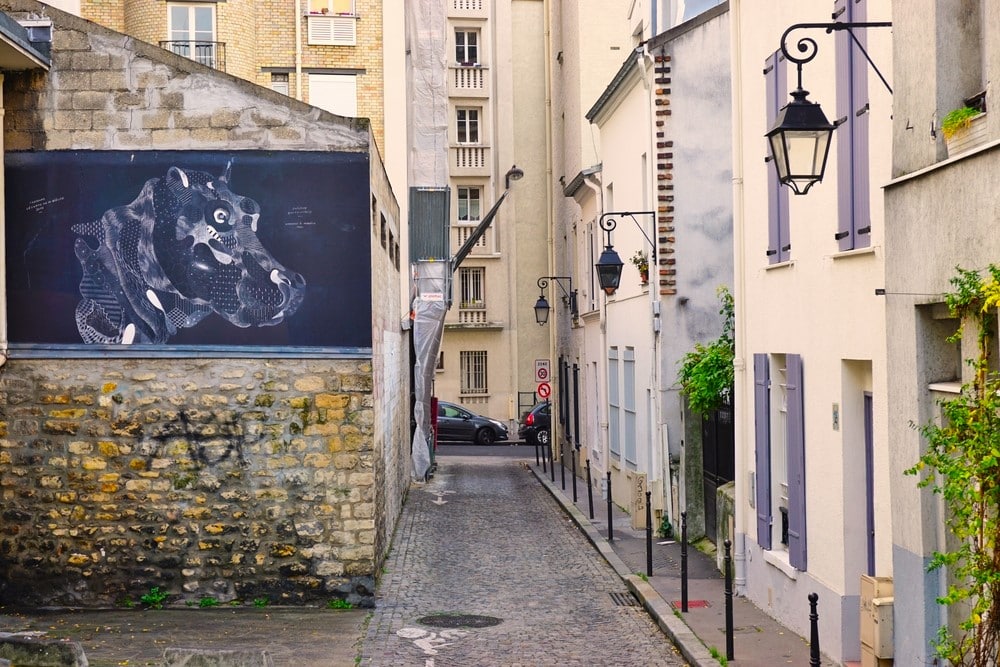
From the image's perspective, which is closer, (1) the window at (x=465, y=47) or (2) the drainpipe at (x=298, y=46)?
(2) the drainpipe at (x=298, y=46)

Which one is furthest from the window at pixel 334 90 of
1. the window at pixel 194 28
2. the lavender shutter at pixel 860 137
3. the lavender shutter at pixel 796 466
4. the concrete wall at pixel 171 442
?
the lavender shutter at pixel 860 137

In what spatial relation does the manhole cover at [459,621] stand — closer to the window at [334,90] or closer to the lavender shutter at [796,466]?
the lavender shutter at [796,466]

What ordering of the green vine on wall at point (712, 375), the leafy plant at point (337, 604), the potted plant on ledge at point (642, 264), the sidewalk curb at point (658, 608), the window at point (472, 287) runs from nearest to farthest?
the sidewalk curb at point (658, 608), the leafy plant at point (337, 604), the green vine on wall at point (712, 375), the potted plant on ledge at point (642, 264), the window at point (472, 287)

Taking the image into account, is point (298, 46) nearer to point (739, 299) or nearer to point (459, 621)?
point (739, 299)

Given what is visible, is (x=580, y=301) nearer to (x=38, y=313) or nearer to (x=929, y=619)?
(x=38, y=313)

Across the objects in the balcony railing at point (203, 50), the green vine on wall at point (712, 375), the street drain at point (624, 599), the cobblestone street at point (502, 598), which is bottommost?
the street drain at point (624, 599)

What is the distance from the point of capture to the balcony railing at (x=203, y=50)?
30.7 m

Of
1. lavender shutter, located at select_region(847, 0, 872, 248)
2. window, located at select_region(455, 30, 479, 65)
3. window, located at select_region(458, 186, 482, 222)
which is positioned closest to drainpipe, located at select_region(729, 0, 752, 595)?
lavender shutter, located at select_region(847, 0, 872, 248)

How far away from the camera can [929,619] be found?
24.7 ft

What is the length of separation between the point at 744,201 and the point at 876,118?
12.8 feet

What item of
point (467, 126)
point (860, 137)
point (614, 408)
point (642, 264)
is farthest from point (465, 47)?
point (860, 137)

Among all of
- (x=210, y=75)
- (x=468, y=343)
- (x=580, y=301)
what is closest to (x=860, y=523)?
(x=210, y=75)

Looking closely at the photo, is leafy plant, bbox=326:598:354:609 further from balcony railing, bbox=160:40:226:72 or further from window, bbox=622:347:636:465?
balcony railing, bbox=160:40:226:72

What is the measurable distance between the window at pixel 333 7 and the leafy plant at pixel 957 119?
26.5 m
